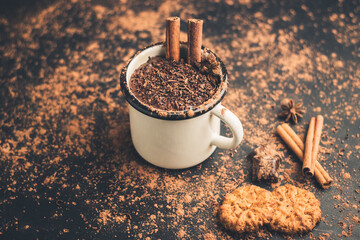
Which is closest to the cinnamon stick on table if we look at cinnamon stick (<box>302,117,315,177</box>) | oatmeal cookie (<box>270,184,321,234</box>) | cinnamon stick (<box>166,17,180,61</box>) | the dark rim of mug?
cinnamon stick (<box>302,117,315,177</box>)

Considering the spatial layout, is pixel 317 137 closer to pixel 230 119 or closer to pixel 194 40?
pixel 230 119

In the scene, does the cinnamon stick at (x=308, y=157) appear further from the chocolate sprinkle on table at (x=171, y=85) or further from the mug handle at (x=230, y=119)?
the chocolate sprinkle on table at (x=171, y=85)

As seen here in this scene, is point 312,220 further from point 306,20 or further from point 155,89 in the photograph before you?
point 306,20

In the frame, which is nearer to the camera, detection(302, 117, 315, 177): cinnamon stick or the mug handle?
the mug handle

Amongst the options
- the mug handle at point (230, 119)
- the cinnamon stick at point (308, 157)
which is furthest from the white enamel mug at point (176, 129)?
the cinnamon stick at point (308, 157)

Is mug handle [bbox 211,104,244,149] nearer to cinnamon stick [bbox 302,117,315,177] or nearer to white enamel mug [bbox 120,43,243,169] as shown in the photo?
white enamel mug [bbox 120,43,243,169]

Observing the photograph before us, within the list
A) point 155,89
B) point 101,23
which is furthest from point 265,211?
point 101,23

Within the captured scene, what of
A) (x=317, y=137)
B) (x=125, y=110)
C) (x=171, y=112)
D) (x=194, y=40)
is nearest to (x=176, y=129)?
(x=171, y=112)
